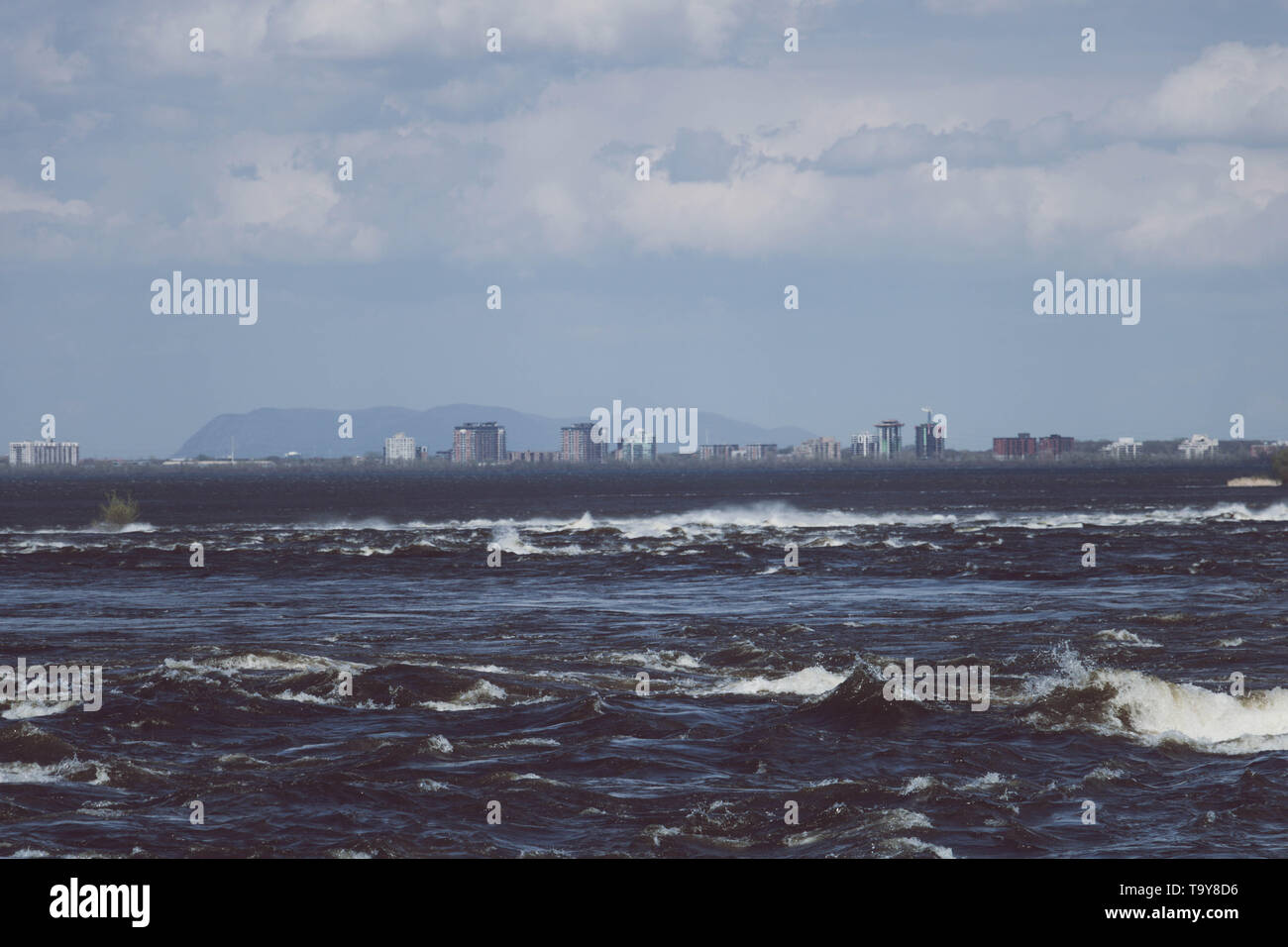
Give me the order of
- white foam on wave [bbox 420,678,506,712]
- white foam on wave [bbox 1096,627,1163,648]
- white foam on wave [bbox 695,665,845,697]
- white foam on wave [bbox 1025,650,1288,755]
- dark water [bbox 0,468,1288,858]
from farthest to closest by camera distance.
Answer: white foam on wave [bbox 1096,627,1163,648], white foam on wave [bbox 695,665,845,697], white foam on wave [bbox 420,678,506,712], white foam on wave [bbox 1025,650,1288,755], dark water [bbox 0,468,1288,858]

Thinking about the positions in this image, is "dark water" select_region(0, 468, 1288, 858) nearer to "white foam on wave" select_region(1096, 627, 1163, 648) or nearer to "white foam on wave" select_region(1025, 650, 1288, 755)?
"white foam on wave" select_region(1025, 650, 1288, 755)

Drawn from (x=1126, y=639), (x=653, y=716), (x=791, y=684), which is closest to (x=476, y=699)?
(x=653, y=716)

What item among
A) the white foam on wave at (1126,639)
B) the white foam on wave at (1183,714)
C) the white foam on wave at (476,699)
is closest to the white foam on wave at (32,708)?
the white foam on wave at (476,699)

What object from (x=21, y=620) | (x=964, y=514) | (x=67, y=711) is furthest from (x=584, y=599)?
(x=964, y=514)

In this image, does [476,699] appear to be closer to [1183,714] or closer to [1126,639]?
[1183,714]

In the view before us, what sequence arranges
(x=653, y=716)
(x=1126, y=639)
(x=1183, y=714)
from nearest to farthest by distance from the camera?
(x=1183, y=714) → (x=653, y=716) → (x=1126, y=639)

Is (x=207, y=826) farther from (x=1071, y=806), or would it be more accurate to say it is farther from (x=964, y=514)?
(x=964, y=514)

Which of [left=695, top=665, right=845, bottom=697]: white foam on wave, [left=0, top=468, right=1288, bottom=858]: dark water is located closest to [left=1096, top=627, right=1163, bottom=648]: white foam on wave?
[left=0, top=468, right=1288, bottom=858]: dark water
